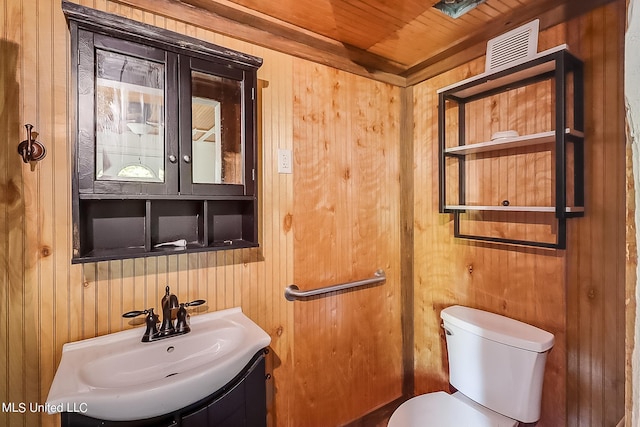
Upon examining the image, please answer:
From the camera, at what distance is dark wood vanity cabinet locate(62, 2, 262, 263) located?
934 millimetres

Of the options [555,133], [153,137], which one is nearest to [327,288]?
[153,137]

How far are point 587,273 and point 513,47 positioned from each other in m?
1.04

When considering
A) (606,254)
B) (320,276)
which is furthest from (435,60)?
(320,276)

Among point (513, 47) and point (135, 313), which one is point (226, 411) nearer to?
point (135, 313)

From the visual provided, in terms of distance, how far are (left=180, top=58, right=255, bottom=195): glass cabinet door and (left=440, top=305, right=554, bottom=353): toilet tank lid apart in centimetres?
122

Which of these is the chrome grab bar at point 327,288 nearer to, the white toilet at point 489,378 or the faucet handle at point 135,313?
the white toilet at point 489,378

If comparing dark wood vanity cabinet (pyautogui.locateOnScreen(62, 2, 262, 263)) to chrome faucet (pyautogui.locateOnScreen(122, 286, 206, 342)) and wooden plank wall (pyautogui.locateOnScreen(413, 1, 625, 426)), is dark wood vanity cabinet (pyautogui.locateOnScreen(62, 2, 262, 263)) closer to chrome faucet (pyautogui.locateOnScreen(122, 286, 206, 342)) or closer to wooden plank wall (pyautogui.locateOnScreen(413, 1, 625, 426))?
chrome faucet (pyautogui.locateOnScreen(122, 286, 206, 342))

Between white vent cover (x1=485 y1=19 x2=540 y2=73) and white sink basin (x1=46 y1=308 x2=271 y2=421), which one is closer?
white sink basin (x1=46 y1=308 x2=271 y2=421)

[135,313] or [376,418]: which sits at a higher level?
[135,313]

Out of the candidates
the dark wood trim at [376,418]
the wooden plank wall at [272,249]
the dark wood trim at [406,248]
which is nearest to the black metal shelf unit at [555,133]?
the dark wood trim at [406,248]

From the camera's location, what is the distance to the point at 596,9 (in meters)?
1.15

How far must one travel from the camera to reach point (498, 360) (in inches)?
49.8

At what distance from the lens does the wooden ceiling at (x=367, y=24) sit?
4.07 feet

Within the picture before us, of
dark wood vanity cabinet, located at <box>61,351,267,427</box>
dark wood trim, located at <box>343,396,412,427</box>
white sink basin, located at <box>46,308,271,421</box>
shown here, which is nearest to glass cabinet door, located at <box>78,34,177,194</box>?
white sink basin, located at <box>46,308,271,421</box>
